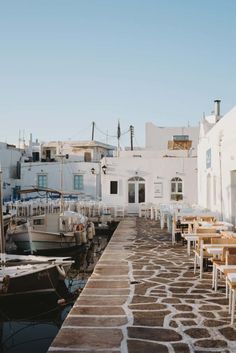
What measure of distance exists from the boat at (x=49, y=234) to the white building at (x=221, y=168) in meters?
6.64

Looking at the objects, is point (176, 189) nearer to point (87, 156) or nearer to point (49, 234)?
point (49, 234)

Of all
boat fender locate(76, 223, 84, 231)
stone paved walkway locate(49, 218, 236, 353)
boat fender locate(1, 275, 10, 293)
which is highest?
boat fender locate(76, 223, 84, 231)

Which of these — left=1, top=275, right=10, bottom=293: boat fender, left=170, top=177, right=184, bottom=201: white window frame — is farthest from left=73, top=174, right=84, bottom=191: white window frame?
left=1, top=275, right=10, bottom=293: boat fender

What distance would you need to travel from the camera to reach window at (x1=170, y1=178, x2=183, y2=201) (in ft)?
96.9

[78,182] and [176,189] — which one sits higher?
[78,182]

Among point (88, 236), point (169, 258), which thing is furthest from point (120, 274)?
point (88, 236)

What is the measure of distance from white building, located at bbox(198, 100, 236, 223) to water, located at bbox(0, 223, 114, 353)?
263 inches

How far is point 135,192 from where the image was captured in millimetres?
29859

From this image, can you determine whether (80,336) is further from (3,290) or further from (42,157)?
(42,157)

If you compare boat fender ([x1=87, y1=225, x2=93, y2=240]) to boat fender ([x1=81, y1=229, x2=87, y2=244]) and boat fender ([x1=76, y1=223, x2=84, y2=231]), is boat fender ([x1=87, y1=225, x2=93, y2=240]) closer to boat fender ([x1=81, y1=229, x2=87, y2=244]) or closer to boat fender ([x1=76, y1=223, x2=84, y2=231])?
boat fender ([x1=81, y1=229, x2=87, y2=244])

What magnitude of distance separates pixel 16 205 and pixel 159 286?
63.4ft

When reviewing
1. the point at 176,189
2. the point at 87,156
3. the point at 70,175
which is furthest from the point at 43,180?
the point at 176,189

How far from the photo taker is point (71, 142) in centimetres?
4625

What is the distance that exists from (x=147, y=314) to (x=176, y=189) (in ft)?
75.3
